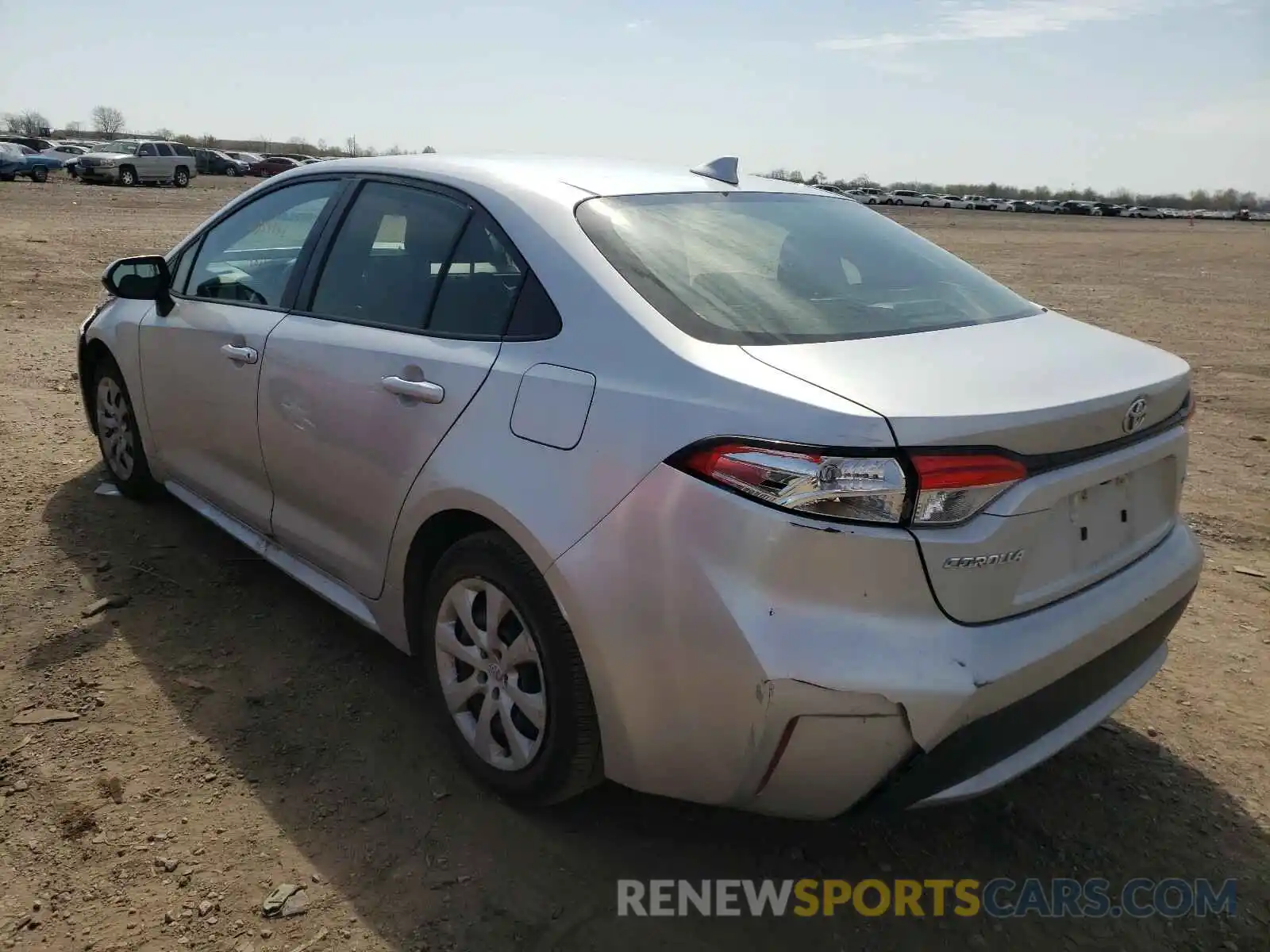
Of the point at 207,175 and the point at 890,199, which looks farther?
the point at 890,199

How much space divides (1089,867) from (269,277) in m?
3.22

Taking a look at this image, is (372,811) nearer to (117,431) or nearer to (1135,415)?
(1135,415)

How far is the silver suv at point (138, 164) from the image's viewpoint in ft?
115

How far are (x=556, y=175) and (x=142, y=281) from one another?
214cm

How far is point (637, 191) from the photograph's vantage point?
282 centimetres

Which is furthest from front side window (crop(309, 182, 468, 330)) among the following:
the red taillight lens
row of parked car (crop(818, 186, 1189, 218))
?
row of parked car (crop(818, 186, 1189, 218))

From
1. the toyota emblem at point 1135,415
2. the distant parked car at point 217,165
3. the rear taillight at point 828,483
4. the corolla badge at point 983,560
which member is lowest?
the corolla badge at point 983,560

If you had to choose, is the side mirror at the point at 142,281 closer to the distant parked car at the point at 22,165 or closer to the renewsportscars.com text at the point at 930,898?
the renewsportscars.com text at the point at 930,898

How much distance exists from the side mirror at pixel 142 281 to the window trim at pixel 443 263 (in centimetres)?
109

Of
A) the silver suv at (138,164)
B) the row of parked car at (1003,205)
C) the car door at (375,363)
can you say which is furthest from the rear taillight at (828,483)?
the row of parked car at (1003,205)

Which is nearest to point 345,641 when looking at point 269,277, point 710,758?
point 269,277

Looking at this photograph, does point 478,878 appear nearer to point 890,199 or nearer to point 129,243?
A: point 129,243

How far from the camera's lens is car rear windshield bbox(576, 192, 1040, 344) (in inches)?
93.2

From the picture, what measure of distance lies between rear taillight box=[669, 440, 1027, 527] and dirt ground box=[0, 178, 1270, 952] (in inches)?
36.7
